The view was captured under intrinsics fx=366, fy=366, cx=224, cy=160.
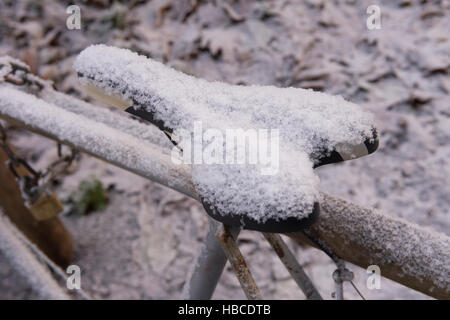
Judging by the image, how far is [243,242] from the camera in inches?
66.0

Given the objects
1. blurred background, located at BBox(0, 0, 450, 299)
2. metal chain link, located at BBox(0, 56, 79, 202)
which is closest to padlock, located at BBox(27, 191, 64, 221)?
metal chain link, located at BBox(0, 56, 79, 202)

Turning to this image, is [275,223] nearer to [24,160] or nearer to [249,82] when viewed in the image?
[24,160]

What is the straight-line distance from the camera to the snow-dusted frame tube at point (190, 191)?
0.63 m

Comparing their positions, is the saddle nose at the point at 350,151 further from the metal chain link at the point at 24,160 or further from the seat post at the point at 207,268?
the metal chain link at the point at 24,160

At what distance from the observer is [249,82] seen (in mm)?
2285

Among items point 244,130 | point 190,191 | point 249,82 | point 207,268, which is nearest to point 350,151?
point 244,130

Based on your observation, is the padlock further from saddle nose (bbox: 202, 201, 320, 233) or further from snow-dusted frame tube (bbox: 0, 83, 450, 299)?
saddle nose (bbox: 202, 201, 320, 233)

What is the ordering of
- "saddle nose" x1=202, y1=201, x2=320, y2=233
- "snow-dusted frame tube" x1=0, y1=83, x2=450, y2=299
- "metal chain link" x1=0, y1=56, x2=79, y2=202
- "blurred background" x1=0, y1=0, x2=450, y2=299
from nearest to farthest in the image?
1. "saddle nose" x1=202, y1=201, x2=320, y2=233
2. "snow-dusted frame tube" x1=0, y1=83, x2=450, y2=299
3. "metal chain link" x1=0, y1=56, x2=79, y2=202
4. "blurred background" x1=0, y1=0, x2=450, y2=299

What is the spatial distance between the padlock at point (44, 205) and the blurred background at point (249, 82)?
0.52 meters

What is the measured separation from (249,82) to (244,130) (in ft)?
5.90

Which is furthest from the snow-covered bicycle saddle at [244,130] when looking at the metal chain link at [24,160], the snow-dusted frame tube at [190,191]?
the metal chain link at [24,160]

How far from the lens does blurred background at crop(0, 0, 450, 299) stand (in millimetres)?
1634

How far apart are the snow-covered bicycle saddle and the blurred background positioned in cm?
111
